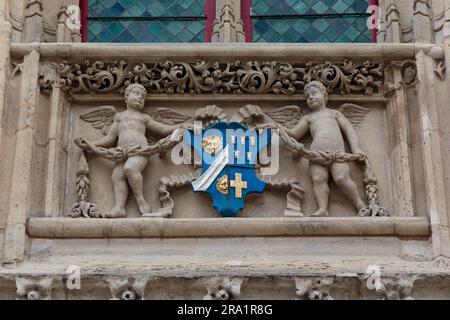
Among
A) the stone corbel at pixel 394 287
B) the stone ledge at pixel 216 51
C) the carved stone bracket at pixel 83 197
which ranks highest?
the stone ledge at pixel 216 51

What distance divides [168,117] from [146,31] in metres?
1.28

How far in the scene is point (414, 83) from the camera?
1141 centimetres

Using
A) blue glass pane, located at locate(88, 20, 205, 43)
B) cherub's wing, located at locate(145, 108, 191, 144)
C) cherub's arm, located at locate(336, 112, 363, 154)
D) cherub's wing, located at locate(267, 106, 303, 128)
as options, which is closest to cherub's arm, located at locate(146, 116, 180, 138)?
cherub's wing, located at locate(145, 108, 191, 144)

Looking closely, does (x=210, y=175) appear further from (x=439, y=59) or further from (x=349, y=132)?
(x=439, y=59)

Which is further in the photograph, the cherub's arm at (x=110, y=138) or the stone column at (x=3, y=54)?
the cherub's arm at (x=110, y=138)

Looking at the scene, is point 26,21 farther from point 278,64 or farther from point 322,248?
point 322,248

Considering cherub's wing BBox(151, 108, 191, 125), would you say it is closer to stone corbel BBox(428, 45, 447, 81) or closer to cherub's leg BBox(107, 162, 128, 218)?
cherub's leg BBox(107, 162, 128, 218)

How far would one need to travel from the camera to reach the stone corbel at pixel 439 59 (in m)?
11.3

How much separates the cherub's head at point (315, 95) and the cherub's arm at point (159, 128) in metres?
1.16

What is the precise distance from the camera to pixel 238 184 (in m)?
10.9

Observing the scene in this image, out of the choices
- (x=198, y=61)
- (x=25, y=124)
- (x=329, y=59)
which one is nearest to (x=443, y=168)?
(x=329, y=59)

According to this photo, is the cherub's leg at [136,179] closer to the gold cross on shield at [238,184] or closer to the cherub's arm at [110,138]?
the cherub's arm at [110,138]

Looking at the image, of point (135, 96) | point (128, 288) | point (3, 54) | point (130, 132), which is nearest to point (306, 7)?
point (135, 96)

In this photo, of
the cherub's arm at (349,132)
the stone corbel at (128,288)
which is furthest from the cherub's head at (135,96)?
the stone corbel at (128,288)
